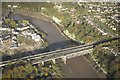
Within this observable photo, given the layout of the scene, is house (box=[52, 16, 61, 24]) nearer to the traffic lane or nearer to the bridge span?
the traffic lane

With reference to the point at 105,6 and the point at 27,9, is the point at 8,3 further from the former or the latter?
the point at 105,6

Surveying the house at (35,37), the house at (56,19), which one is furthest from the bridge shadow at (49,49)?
the house at (56,19)

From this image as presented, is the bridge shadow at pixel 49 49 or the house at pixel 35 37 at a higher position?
the house at pixel 35 37

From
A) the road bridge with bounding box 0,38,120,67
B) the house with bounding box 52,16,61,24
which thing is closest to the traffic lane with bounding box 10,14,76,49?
the house with bounding box 52,16,61,24

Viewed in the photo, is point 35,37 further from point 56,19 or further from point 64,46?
point 56,19

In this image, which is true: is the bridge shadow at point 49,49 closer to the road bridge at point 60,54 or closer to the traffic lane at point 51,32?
the traffic lane at point 51,32

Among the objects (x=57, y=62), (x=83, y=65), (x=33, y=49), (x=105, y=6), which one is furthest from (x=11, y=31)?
(x=105, y=6)
